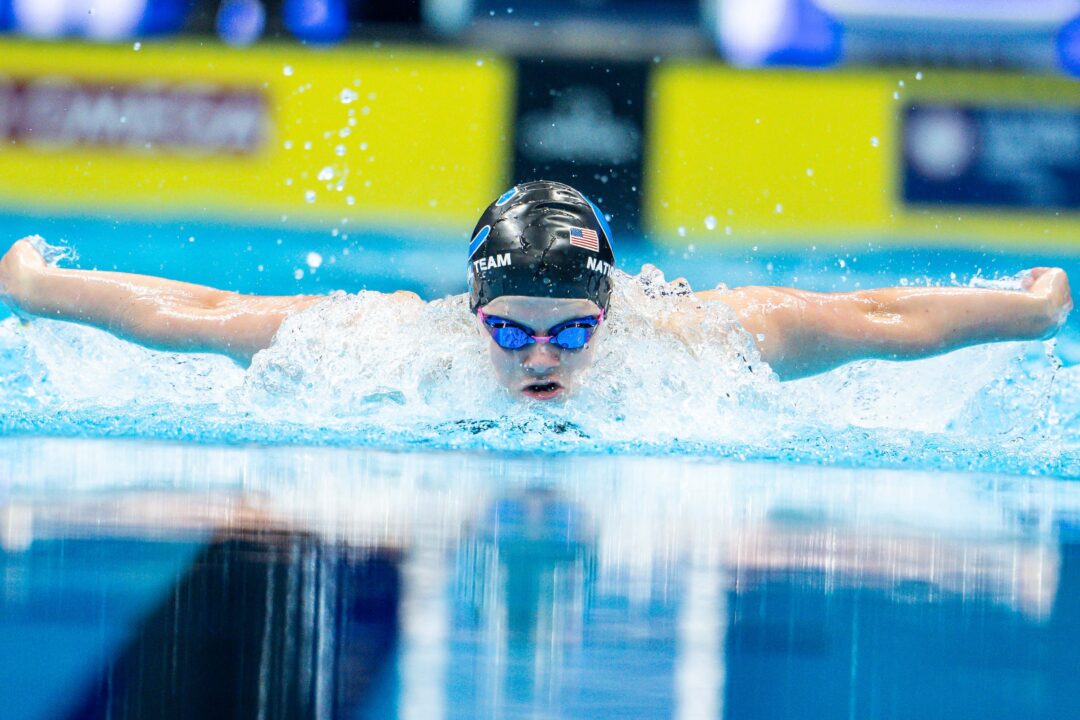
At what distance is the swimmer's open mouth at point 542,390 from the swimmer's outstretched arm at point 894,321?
2.00 ft

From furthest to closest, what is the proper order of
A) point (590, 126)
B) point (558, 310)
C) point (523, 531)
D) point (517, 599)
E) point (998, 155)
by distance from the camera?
point (590, 126)
point (998, 155)
point (558, 310)
point (523, 531)
point (517, 599)

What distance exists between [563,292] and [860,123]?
3.66 metres

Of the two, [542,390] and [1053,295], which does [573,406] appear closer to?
[542,390]

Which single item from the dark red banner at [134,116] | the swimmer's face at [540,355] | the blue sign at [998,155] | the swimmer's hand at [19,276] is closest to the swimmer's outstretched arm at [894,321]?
the swimmer's face at [540,355]

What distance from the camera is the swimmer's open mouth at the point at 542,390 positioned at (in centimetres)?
304

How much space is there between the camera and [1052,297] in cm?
324

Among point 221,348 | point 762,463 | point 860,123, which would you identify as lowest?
point 762,463

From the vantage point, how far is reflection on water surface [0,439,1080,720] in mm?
1156

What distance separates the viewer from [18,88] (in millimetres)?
6109

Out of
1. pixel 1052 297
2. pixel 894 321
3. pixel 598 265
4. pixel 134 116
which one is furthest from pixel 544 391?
pixel 134 116

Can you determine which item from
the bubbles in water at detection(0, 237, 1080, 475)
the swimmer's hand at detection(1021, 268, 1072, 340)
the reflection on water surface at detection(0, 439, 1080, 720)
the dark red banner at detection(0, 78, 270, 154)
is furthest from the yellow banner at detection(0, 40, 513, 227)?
the reflection on water surface at detection(0, 439, 1080, 720)

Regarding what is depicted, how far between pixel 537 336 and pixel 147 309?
3.69 ft

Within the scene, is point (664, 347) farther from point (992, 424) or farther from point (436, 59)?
point (436, 59)

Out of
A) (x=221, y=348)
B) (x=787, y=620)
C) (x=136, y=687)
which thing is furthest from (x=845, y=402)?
(x=136, y=687)
